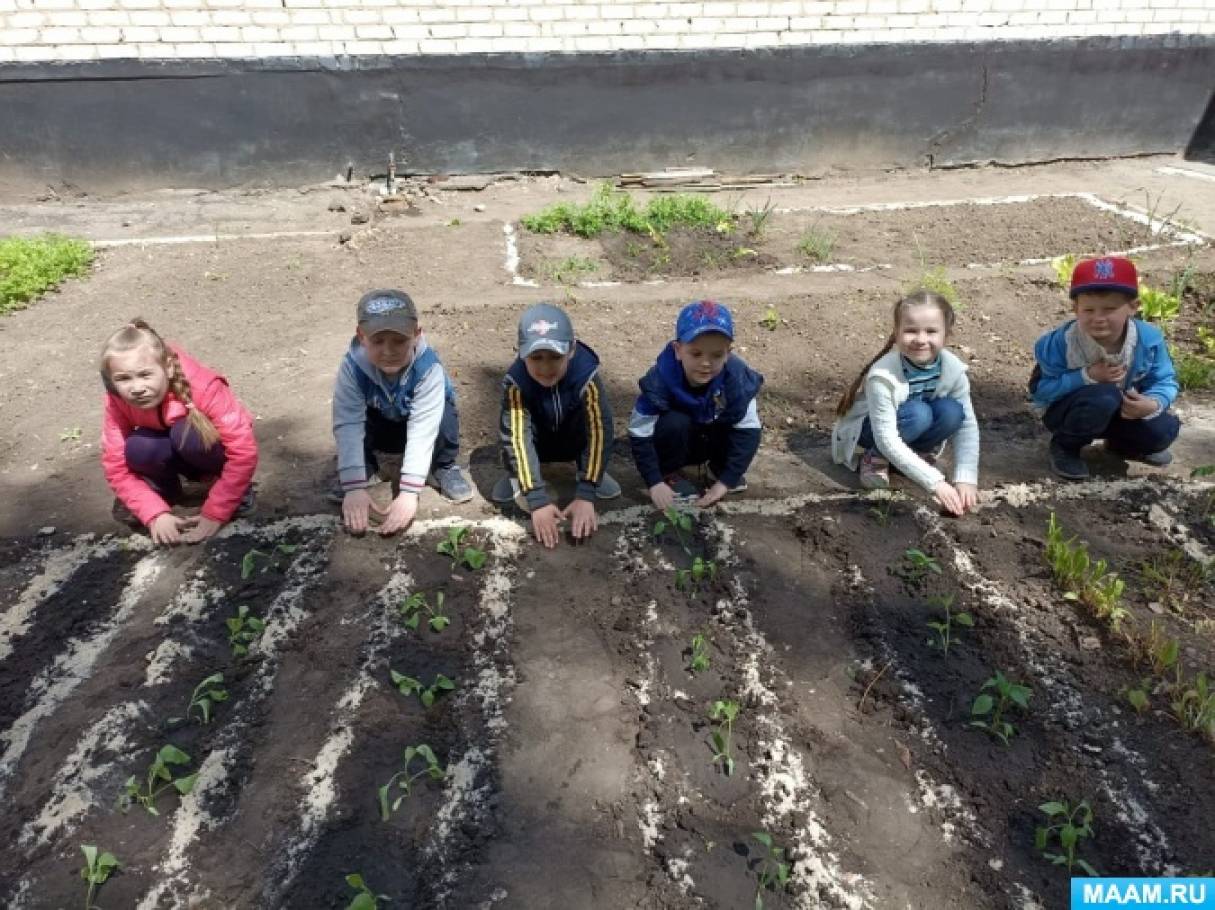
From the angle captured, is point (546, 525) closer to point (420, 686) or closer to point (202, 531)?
point (420, 686)

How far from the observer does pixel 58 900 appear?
2.21 m

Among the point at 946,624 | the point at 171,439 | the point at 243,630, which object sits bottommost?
the point at 243,630

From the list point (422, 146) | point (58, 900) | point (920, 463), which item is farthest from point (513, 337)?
point (422, 146)

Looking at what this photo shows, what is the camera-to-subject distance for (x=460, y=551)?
344cm

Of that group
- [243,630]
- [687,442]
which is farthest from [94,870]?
[687,442]

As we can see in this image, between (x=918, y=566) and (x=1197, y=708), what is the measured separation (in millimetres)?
979

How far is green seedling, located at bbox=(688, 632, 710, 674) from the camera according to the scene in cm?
283

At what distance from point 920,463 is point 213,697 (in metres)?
2.86

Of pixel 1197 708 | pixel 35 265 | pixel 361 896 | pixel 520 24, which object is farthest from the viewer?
pixel 520 24

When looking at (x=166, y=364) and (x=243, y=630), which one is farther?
(x=166, y=364)

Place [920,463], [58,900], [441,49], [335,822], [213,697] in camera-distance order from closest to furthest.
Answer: [58,900] → [335,822] → [213,697] → [920,463] → [441,49]

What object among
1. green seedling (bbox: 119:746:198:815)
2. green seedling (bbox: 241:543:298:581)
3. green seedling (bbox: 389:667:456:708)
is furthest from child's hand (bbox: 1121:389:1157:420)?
green seedling (bbox: 119:746:198:815)

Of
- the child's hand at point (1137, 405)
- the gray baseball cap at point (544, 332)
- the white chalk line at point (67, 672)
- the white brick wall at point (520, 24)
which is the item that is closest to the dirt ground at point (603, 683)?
the white chalk line at point (67, 672)

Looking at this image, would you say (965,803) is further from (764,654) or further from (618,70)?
(618,70)
